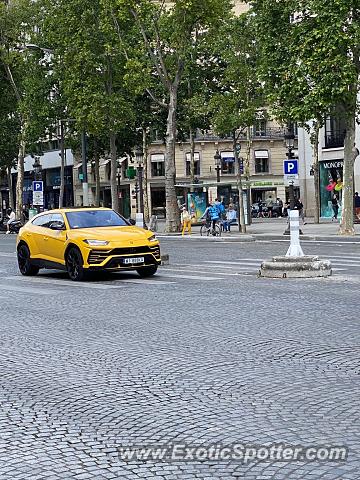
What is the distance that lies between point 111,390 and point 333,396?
68.4 inches

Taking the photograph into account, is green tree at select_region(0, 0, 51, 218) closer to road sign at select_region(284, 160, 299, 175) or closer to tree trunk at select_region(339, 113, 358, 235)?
road sign at select_region(284, 160, 299, 175)

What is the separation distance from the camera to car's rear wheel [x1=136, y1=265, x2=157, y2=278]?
58.3 feet

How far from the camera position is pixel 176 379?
7.29 meters

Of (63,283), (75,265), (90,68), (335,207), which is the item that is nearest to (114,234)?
(75,265)

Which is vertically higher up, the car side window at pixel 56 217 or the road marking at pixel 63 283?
the car side window at pixel 56 217

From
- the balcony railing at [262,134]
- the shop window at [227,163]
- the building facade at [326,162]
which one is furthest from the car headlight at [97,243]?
the balcony railing at [262,134]

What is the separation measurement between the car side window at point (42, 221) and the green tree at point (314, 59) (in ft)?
46.5

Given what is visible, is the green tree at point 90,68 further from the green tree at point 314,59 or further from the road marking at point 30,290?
the road marking at point 30,290

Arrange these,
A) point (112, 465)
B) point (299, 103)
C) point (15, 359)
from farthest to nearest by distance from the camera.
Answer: point (299, 103), point (15, 359), point (112, 465)

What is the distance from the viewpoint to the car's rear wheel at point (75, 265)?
17234mm

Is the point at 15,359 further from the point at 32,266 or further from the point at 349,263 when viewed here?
the point at 349,263

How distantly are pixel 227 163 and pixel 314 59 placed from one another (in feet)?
156

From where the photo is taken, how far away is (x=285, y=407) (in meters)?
6.15

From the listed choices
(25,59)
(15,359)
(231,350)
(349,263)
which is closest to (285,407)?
(231,350)
